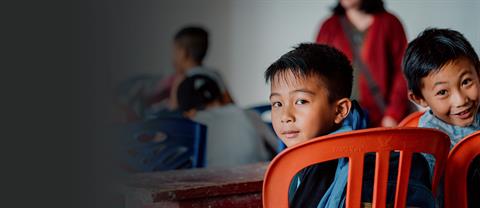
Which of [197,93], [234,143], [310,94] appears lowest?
[234,143]

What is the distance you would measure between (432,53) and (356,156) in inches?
22.0

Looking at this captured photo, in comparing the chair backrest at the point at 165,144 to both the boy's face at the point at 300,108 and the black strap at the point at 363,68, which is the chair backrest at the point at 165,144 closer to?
the boy's face at the point at 300,108

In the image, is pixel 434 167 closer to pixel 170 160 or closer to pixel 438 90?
pixel 438 90

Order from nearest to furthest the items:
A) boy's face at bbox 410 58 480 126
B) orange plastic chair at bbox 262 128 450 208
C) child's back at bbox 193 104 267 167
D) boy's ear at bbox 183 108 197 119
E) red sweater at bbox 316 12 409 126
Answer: orange plastic chair at bbox 262 128 450 208, boy's face at bbox 410 58 480 126, child's back at bbox 193 104 267 167, boy's ear at bbox 183 108 197 119, red sweater at bbox 316 12 409 126

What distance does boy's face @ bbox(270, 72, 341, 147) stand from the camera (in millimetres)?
1515

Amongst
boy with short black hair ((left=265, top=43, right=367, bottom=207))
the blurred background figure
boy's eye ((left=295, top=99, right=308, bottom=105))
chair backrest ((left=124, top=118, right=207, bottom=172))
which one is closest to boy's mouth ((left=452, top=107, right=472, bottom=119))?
boy with short black hair ((left=265, top=43, right=367, bottom=207))

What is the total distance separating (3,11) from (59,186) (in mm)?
225

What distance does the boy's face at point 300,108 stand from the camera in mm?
1515

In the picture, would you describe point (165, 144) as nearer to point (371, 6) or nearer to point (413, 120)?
point (413, 120)

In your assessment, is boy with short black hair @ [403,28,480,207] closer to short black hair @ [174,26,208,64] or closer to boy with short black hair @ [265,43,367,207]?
boy with short black hair @ [265,43,367,207]

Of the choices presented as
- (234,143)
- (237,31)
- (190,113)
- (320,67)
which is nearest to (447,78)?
(320,67)

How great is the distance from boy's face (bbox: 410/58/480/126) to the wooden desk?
0.46 m

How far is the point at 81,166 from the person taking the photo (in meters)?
0.92

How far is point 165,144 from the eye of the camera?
247 centimetres
